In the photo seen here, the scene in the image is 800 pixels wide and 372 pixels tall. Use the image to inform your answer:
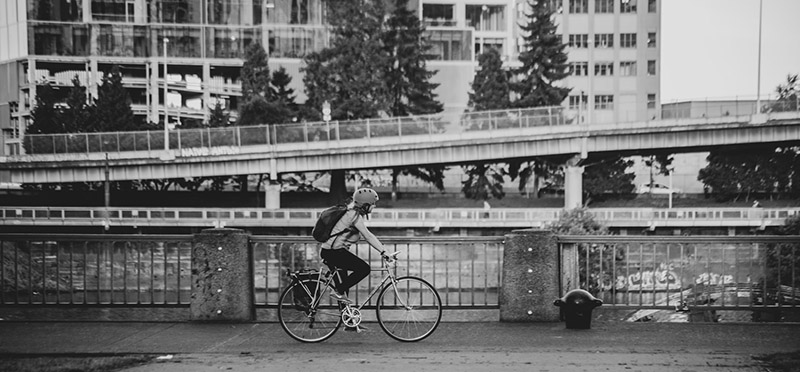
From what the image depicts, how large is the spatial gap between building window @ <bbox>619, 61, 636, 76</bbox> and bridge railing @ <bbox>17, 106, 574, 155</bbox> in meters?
48.8

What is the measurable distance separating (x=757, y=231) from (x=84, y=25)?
2441 inches

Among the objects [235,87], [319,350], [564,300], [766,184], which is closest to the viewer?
[319,350]

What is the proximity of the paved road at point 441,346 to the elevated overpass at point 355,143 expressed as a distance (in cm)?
4266

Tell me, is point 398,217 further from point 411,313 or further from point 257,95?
point 411,313

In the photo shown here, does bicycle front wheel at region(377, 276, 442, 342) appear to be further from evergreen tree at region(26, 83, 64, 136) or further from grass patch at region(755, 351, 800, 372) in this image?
evergreen tree at region(26, 83, 64, 136)

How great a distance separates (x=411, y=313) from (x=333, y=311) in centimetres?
96

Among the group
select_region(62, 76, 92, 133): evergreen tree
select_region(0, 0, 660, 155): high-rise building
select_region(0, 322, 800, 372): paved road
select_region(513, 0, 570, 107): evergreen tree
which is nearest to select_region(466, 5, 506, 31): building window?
select_region(0, 0, 660, 155): high-rise building

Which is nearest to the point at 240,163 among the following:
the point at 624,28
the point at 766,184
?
the point at 766,184

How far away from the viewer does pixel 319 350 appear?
31.0ft

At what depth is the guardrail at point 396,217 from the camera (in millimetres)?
50312

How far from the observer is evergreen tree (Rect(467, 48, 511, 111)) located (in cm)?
6656

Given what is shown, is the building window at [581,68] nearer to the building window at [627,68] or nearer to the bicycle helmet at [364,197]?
the building window at [627,68]

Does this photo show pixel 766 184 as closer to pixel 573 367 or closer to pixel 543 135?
pixel 543 135

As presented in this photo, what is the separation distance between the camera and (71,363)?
348 inches
